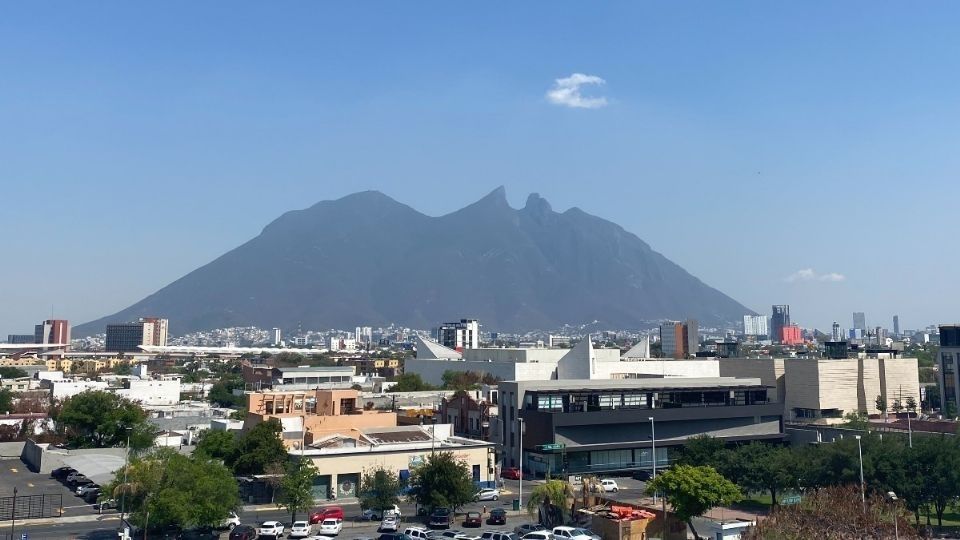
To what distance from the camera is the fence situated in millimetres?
42219

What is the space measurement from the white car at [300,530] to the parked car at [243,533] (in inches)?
65.6

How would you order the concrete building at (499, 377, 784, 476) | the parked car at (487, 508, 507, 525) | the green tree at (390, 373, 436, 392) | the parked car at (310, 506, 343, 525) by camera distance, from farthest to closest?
1. the green tree at (390, 373, 436, 392)
2. the concrete building at (499, 377, 784, 476)
3. the parked car at (487, 508, 507, 525)
4. the parked car at (310, 506, 343, 525)

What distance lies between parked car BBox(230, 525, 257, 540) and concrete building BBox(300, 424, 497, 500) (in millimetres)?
9991

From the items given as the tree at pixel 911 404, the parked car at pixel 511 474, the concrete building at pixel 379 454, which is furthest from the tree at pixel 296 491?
the tree at pixel 911 404

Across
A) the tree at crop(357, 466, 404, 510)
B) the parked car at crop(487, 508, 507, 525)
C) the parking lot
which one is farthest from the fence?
the parked car at crop(487, 508, 507, 525)

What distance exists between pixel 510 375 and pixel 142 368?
6439 centimetres

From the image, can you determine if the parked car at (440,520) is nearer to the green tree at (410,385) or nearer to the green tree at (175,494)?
the green tree at (175,494)

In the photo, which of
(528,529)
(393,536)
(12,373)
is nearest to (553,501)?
(528,529)

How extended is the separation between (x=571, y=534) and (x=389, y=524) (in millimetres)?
9304

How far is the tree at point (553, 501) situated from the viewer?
127 feet

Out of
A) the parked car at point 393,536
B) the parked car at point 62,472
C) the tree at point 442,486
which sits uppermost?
the tree at point 442,486

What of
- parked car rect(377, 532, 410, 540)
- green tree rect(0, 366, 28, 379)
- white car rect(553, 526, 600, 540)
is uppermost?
green tree rect(0, 366, 28, 379)

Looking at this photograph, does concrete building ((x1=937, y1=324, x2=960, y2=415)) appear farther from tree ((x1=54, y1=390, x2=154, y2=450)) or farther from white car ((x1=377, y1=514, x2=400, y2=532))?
tree ((x1=54, y1=390, x2=154, y2=450))

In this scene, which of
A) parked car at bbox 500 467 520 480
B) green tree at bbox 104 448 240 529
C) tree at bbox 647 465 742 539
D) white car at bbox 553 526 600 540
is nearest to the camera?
green tree at bbox 104 448 240 529
